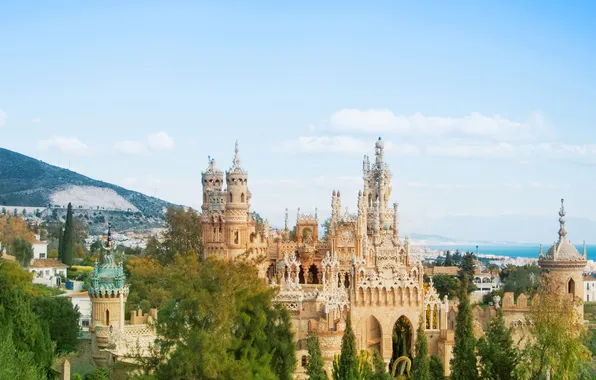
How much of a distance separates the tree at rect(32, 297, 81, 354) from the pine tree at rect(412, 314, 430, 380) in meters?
17.3

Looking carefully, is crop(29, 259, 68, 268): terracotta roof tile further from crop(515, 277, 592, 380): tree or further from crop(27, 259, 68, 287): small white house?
crop(515, 277, 592, 380): tree

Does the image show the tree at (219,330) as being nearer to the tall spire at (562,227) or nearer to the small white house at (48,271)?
the tall spire at (562,227)

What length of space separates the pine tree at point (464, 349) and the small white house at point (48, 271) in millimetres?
46909

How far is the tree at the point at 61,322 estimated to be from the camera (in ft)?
150

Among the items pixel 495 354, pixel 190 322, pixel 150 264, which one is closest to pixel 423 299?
pixel 495 354

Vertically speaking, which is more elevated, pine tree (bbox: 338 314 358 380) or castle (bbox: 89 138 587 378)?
castle (bbox: 89 138 587 378)

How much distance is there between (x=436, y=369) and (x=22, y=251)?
52.3 m

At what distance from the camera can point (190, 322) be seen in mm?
27609

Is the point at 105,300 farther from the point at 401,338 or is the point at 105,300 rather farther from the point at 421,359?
the point at 401,338

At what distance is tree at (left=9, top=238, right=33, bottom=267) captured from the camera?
259ft

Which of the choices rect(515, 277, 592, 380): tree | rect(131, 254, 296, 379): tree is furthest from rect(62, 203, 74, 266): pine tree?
rect(515, 277, 592, 380): tree

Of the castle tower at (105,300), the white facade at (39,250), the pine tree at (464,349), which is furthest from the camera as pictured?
the white facade at (39,250)

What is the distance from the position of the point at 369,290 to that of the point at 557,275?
11.7m

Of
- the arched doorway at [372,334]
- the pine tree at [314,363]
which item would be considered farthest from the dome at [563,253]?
the pine tree at [314,363]
